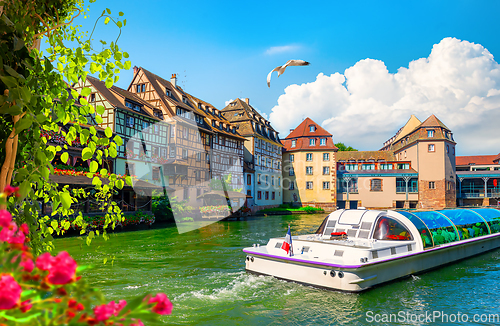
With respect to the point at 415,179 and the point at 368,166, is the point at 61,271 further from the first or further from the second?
A: the point at 368,166

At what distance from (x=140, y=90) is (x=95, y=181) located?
128ft

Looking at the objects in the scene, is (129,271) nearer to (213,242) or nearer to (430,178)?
(213,242)

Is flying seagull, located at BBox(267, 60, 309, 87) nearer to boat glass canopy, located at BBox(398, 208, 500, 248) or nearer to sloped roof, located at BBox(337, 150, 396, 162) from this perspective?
boat glass canopy, located at BBox(398, 208, 500, 248)

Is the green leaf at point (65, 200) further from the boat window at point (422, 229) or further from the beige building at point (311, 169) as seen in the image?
the beige building at point (311, 169)

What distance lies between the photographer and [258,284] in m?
10.0

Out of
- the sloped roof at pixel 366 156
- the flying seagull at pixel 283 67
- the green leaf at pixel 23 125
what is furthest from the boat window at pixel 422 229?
the sloped roof at pixel 366 156

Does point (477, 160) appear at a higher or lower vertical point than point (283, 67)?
higher

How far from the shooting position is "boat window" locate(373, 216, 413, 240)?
11.6 m

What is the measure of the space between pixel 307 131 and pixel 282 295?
50.2m

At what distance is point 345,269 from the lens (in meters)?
9.02

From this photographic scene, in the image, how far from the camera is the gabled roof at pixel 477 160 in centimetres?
7038

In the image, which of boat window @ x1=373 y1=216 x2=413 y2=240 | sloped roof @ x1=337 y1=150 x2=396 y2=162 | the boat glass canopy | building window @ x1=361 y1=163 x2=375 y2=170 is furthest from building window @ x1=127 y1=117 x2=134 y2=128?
sloped roof @ x1=337 y1=150 x2=396 y2=162

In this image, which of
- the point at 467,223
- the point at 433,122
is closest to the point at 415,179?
the point at 433,122

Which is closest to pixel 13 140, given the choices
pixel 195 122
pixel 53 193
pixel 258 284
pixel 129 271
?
pixel 53 193
